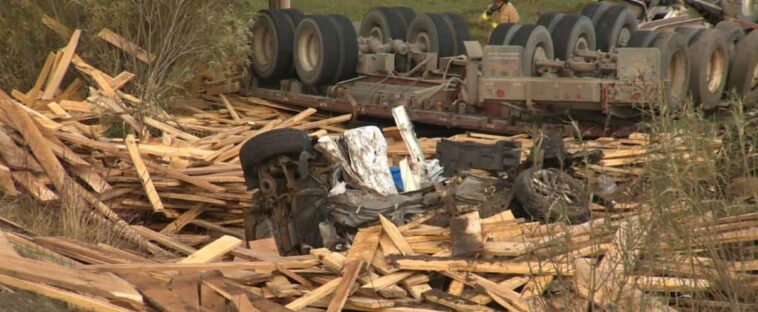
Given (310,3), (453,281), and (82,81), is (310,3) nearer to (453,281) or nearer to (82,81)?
(82,81)

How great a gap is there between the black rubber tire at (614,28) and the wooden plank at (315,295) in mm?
8424

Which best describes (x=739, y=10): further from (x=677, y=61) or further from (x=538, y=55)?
(x=538, y=55)

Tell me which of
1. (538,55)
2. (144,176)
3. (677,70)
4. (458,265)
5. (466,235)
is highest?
(538,55)

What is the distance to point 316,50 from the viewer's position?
16781mm

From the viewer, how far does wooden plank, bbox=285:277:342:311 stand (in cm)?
764

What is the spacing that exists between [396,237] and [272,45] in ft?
31.1

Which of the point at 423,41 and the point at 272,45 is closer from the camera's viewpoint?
the point at 423,41

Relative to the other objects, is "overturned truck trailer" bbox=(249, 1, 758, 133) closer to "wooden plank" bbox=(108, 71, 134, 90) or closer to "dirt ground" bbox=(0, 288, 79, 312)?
"wooden plank" bbox=(108, 71, 134, 90)

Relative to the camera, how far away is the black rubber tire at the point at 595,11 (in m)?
15.8

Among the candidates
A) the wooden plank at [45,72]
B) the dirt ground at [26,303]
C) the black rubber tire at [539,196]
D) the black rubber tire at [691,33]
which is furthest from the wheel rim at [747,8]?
the dirt ground at [26,303]

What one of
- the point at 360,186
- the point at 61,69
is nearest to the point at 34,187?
the point at 360,186

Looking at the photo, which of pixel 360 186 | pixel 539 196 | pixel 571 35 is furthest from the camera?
pixel 571 35

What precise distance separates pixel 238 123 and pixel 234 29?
6.12 feet

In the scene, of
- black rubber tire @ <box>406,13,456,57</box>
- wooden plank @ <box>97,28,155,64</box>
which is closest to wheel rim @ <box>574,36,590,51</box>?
black rubber tire @ <box>406,13,456,57</box>
